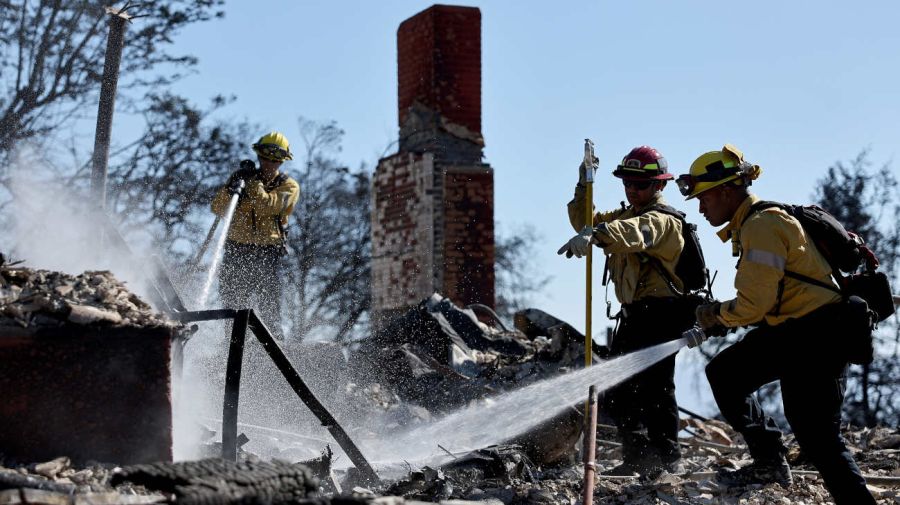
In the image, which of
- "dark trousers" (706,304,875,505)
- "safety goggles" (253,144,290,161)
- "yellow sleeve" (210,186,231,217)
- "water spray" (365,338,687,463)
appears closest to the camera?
"dark trousers" (706,304,875,505)

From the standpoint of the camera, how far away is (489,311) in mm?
10891

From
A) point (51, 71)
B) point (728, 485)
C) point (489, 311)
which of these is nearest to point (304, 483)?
point (728, 485)

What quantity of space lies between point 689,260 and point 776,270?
Result: 4.94 feet

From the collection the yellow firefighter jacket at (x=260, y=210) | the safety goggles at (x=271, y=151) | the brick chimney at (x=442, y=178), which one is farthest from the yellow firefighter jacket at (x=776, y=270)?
the brick chimney at (x=442, y=178)

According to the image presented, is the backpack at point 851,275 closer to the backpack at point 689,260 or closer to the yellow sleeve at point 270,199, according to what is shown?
the backpack at point 689,260

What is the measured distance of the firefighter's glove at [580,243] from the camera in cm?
553

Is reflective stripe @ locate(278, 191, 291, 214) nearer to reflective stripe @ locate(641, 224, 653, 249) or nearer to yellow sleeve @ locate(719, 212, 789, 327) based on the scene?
reflective stripe @ locate(641, 224, 653, 249)

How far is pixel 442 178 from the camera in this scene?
39.5 ft

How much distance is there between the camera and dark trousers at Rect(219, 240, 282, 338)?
27.6 ft

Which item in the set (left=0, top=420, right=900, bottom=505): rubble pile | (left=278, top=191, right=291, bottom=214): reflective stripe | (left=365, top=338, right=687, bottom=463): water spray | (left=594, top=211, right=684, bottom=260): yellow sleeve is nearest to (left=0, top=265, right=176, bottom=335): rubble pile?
(left=0, top=420, right=900, bottom=505): rubble pile

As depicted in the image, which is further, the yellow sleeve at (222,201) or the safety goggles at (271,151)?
the safety goggles at (271,151)

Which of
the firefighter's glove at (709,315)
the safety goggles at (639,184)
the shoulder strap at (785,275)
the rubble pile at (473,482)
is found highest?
the safety goggles at (639,184)

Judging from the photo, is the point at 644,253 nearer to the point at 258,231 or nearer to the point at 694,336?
the point at 694,336

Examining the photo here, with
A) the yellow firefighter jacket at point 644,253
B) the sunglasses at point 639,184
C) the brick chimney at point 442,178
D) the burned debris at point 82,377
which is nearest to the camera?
the burned debris at point 82,377
